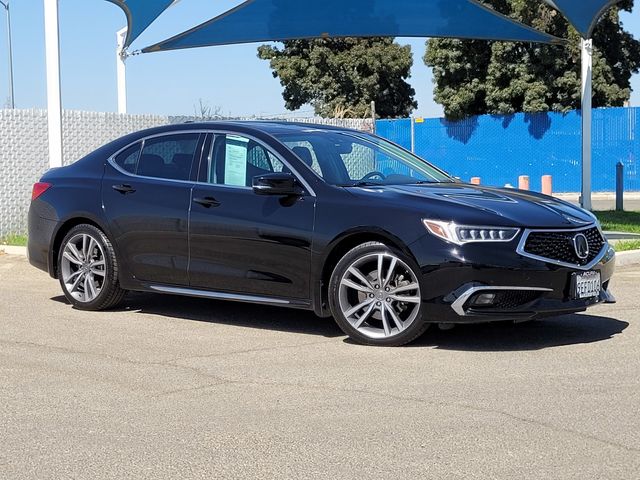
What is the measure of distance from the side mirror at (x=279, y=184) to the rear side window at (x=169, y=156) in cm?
99

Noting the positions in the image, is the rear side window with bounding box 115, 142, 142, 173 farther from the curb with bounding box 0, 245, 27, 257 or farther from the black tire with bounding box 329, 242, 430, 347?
the curb with bounding box 0, 245, 27, 257

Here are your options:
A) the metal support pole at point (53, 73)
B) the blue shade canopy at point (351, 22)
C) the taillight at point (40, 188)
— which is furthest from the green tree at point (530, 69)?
the taillight at point (40, 188)

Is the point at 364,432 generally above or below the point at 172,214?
below

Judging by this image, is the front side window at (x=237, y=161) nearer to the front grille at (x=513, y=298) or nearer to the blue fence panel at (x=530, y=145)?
the front grille at (x=513, y=298)

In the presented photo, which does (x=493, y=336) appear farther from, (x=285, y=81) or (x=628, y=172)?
(x=285, y=81)

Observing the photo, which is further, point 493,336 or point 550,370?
point 493,336

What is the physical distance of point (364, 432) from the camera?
205 inches

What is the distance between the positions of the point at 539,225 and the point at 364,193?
125 cm

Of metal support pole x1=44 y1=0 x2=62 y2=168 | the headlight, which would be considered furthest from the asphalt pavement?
metal support pole x1=44 y1=0 x2=62 y2=168

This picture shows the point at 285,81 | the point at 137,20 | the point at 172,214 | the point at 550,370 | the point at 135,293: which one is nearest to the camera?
the point at 550,370

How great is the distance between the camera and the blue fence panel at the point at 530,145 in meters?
29.6

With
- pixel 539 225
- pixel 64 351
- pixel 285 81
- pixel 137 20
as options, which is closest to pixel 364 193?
pixel 539 225

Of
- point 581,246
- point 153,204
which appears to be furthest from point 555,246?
point 153,204

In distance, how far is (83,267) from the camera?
916 centimetres
